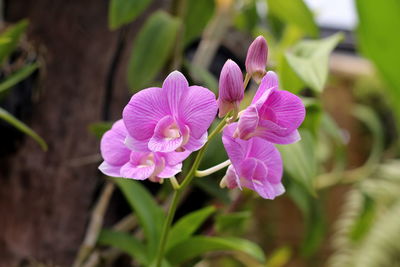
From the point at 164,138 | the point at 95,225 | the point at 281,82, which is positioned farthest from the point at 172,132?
the point at 95,225

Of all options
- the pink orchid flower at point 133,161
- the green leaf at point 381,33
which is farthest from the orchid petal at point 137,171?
the green leaf at point 381,33

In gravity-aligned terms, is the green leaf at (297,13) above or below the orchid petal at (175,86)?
below

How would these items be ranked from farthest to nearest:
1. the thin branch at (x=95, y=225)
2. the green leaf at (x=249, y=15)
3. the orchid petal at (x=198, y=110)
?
1. the green leaf at (x=249, y=15)
2. the thin branch at (x=95, y=225)
3. the orchid petal at (x=198, y=110)

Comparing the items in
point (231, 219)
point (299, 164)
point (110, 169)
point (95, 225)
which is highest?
point (110, 169)

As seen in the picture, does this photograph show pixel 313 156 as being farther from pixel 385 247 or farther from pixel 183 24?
pixel 385 247

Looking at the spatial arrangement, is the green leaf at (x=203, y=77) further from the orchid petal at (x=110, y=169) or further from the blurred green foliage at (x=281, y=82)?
the orchid petal at (x=110, y=169)

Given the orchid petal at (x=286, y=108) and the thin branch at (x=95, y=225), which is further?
the thin branch at (x=95, y=225)

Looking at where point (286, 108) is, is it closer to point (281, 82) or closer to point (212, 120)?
point (212, 120)
